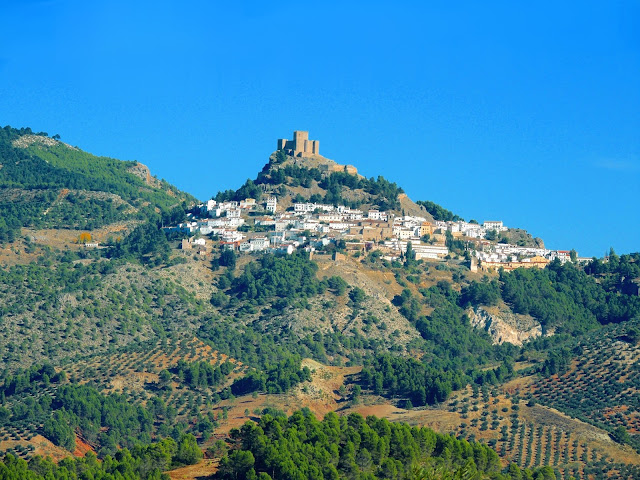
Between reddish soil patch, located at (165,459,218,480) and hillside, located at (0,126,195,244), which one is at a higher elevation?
hillside, located at (0,126,195,244)

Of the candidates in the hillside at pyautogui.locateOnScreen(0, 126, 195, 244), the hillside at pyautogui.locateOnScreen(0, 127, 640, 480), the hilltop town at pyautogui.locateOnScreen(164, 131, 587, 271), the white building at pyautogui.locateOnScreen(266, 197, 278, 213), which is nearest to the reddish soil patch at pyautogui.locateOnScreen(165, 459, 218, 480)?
the hillside at pyautogui.locateOnScreen(0, 127, 640, 480)

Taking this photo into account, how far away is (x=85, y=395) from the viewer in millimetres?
106000

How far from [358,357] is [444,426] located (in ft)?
75.3

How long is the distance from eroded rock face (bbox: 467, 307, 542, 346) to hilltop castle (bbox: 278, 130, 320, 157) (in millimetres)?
33741

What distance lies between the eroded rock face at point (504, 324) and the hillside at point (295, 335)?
179mm

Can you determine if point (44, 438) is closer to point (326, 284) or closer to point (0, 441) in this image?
point (0, 441)

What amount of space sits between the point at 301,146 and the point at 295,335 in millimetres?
39510

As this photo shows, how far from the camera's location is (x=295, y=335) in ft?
401

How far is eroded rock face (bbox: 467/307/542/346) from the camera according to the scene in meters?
128

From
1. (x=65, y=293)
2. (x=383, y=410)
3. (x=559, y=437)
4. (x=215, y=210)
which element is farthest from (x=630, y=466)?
(x=215, y=210)

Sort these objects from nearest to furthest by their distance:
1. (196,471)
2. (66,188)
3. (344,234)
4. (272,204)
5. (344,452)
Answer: (196,471)
(344,452)
(344,234)
(272,204)
(66,188)

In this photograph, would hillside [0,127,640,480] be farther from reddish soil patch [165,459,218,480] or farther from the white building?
the white building

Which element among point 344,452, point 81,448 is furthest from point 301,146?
point 344,452

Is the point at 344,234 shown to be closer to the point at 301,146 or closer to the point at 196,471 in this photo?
the point at 301,146
